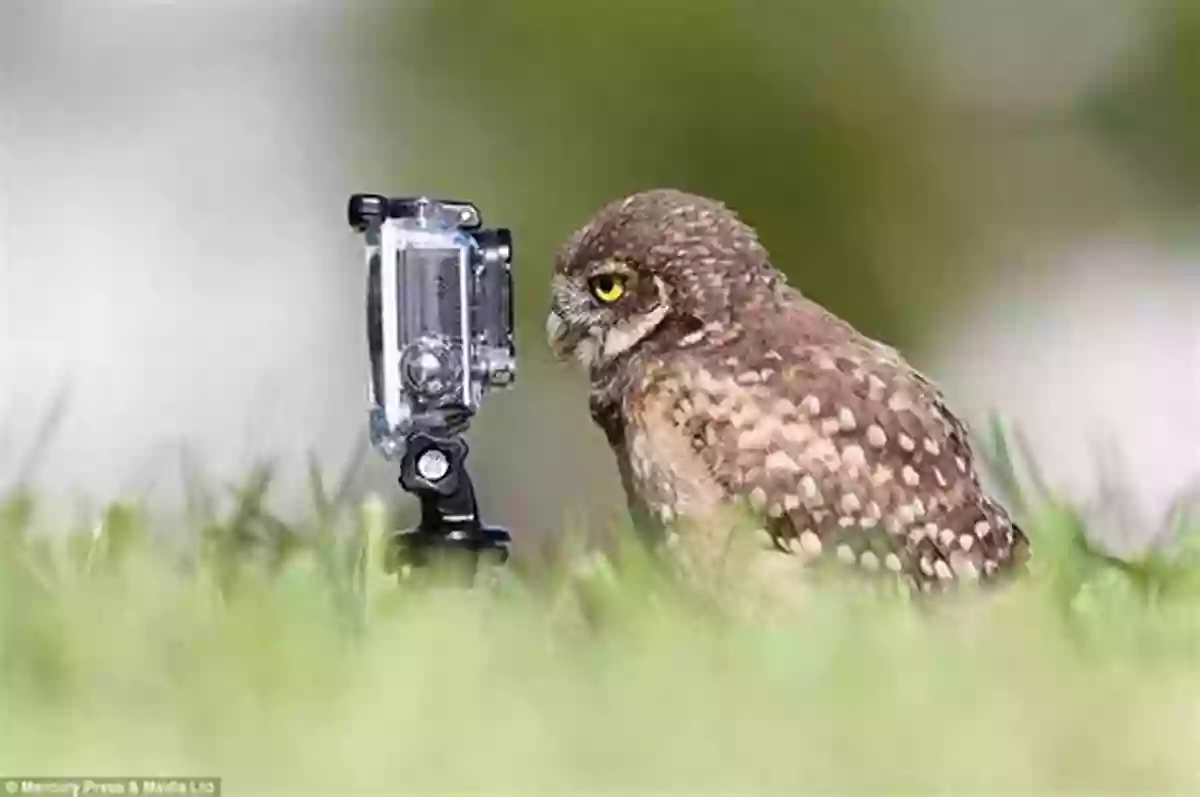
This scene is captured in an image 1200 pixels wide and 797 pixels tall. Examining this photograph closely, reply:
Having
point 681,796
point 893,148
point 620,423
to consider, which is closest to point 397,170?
point 620,423

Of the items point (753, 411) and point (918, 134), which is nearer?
point (753, 411)

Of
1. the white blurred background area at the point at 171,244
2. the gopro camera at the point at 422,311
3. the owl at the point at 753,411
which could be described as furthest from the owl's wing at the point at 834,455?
the white blurred background area at the point at 171,244

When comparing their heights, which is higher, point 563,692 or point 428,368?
point 428,368

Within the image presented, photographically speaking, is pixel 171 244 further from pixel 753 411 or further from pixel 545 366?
pixel 753 411

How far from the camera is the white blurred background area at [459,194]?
0.94m

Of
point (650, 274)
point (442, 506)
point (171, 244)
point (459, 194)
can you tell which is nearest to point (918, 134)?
point (650, 274)

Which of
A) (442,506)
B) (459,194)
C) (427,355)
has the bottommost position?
(442,506)

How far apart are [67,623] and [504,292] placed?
36 centimetres

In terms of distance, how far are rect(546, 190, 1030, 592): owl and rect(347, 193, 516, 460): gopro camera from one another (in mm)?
75

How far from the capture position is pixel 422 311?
2.93 feet

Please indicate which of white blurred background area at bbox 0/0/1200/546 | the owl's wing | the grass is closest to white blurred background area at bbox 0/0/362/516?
white blurred background area at bbox 0/0/1200/546

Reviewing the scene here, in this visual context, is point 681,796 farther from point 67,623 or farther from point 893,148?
point 893,148

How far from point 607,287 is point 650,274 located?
33mm

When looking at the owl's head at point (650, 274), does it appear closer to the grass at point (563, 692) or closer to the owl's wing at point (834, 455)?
the owl's wing at point (834, 455)
